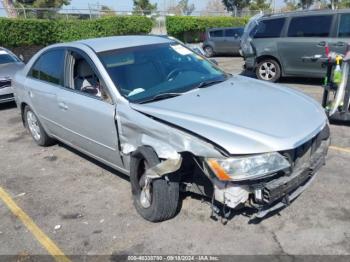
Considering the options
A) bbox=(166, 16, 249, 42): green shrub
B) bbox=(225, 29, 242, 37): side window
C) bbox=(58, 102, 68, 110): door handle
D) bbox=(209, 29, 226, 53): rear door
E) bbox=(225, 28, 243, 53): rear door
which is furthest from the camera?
bbox=(166, 16, 249, 42): green shrub

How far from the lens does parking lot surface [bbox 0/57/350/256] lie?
3273 mm

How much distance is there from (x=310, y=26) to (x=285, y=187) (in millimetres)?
7137

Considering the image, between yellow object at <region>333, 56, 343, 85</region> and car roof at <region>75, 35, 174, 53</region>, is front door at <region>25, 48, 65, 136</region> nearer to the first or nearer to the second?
car roof at <region>75, 35, 174, 53</region>

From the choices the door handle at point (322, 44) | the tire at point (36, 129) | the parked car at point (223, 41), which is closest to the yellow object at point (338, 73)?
the door handle at point (322, 44)

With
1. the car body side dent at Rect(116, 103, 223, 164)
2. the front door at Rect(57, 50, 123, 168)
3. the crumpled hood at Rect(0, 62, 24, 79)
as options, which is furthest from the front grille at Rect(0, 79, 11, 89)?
the car body side dent at Rect(116, 103, 223, 164)

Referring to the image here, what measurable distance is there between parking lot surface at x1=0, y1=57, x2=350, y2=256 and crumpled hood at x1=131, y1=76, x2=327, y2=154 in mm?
861

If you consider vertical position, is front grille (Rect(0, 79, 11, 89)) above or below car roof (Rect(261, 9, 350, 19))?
below

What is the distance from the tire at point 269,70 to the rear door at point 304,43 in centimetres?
20

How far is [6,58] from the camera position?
10.0 meters

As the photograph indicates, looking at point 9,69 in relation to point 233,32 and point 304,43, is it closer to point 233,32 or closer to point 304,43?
point 304,43

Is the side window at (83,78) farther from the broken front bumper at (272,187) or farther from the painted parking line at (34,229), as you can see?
the broken front bumper at (272,187)

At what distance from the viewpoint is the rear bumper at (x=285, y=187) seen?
9.77 feet

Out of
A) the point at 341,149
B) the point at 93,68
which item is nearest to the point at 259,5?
the point at 341,149

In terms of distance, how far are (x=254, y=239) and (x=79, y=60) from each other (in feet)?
9.39
